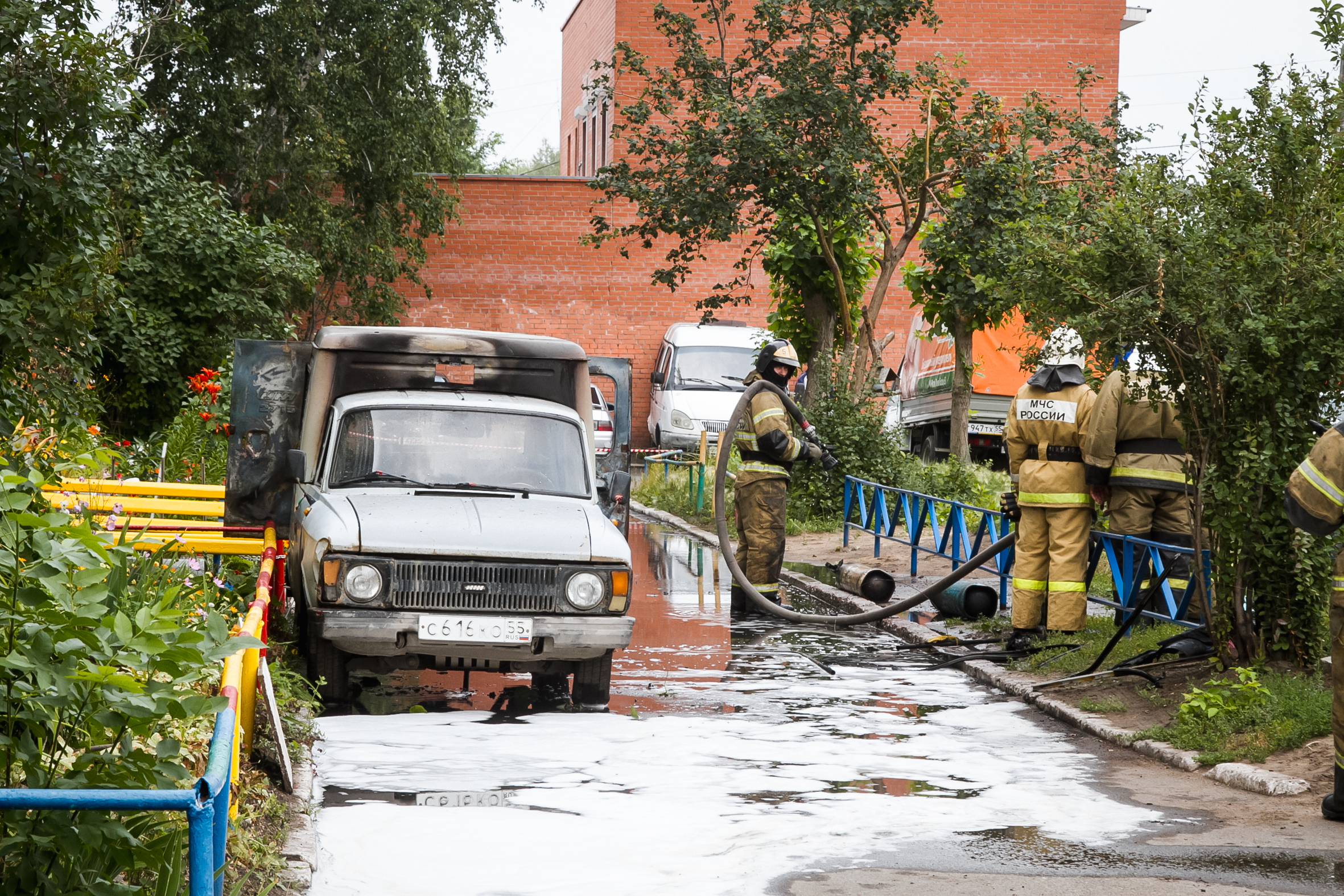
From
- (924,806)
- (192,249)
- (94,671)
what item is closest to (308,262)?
(192,249)

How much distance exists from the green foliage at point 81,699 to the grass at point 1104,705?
565 cm

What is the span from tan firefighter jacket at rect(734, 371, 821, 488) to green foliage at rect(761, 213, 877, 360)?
23.8 ft

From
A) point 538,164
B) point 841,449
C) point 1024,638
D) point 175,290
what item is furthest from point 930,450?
point 538,164

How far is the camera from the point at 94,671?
3.22m

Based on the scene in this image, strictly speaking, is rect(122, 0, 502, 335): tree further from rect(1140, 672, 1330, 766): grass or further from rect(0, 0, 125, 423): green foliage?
rect(1140, 672, 1330, 766): grass

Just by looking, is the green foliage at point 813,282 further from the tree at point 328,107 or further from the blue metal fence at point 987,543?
the tree at point 328,107

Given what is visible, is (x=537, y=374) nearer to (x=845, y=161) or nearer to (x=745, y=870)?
(x=745, y=870)

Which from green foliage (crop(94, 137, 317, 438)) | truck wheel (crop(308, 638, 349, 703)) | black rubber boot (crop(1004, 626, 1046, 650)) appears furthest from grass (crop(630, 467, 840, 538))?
truck wheel (crop(308, 638, 349, 703))

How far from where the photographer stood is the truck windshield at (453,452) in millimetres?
8383

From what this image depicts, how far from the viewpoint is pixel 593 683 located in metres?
7.90

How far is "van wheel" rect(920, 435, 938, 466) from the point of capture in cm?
2631

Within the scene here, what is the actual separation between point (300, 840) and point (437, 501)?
10.7 feet

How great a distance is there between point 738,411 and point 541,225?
19.4 metres

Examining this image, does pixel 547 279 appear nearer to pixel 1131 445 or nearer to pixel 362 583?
pixel 1131 445
